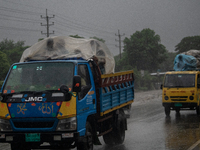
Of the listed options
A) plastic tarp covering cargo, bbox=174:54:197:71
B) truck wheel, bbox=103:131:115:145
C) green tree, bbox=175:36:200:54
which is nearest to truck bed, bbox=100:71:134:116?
truck wheel, bbox=103:131:115:145

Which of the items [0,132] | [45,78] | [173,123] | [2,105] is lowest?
[173,123]

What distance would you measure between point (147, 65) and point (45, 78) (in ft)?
203

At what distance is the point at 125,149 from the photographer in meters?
8.41

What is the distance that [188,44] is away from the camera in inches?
3137

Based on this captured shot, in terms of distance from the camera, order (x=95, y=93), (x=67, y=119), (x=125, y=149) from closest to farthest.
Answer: (x=67, y=119)
(x=95, y=93)
(x=125, y=149)

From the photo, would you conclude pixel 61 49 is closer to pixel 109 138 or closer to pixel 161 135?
pixel 109 138

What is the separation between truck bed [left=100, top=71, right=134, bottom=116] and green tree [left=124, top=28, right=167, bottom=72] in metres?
56.0

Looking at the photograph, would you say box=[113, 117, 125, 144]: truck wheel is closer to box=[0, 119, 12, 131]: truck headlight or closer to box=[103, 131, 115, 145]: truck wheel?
box=[103, 131, 115, 145]: truck wheel

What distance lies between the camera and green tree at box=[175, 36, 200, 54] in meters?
78.8

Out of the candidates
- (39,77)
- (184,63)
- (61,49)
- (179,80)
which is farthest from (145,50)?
(39,77)

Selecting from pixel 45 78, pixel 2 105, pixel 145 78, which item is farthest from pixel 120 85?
pixel 145 78

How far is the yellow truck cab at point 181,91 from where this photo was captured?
49.8 feet

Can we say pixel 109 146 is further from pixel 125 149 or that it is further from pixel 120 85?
pixel 120 85

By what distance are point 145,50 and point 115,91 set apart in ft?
191
